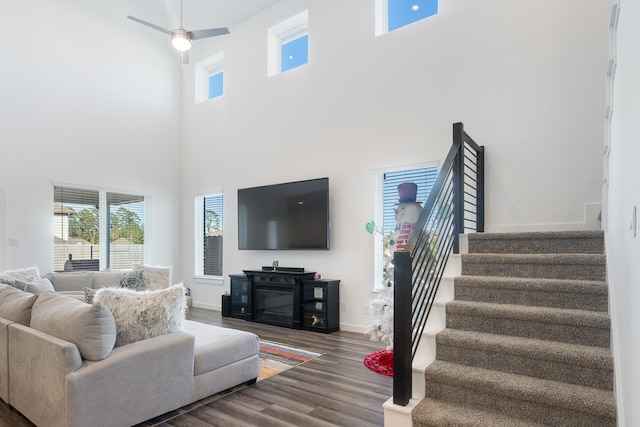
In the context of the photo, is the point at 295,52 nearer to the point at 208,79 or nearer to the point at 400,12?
the point at 400,12

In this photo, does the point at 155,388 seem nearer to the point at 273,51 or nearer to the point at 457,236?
the point at 457,236

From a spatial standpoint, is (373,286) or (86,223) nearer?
(373,286)

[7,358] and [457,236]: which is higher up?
[457,236]

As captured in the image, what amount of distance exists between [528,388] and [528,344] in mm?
302

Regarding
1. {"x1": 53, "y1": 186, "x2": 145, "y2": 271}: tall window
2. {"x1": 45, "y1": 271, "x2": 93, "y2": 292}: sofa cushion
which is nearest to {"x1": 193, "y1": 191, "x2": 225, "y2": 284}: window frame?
{"x1": 53, "y1": 186, "x2": 145, "y2": 271}: tall window

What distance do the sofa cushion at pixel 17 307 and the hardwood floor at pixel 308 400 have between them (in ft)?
2.19

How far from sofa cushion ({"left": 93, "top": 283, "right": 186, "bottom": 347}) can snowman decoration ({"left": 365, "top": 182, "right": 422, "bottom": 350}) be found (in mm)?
1859

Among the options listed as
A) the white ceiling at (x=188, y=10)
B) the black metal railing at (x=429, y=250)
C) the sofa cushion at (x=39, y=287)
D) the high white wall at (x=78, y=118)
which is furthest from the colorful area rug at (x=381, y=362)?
the white ceiling at (x=188, y=10)

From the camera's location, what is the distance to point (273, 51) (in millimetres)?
6672

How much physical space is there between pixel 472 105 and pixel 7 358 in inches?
194

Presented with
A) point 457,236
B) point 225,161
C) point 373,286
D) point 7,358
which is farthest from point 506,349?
point 225,161

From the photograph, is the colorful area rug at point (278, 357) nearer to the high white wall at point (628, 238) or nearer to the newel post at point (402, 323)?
the newel post at point (402, 323)

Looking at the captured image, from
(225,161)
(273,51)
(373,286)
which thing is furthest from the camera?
(225,161)

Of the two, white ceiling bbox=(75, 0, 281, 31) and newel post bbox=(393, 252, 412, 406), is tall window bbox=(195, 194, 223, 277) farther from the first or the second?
newel post bbox=(393, 252, 412, 406)
